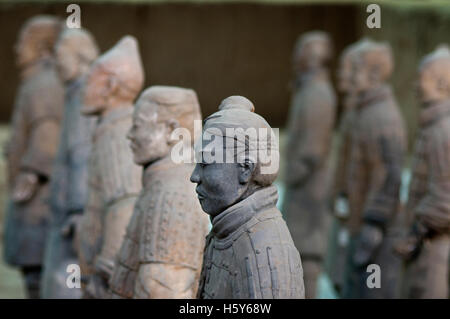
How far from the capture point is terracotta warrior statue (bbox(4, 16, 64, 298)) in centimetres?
744

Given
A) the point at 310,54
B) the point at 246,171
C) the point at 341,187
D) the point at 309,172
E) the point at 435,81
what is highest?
the point at 310,54

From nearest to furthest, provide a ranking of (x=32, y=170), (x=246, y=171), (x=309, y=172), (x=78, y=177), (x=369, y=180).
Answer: (x=246, y=171) → (x=78, y=177) → (x=369, y=180) → (x=32, y=170) → (x=309, y=172)

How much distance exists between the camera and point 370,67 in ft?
25.2

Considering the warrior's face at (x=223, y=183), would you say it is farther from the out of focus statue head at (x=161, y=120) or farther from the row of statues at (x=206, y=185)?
the out of focus statue head at (x=161, y=120)

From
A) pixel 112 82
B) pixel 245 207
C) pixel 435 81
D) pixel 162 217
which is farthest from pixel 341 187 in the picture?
pixel 245 207

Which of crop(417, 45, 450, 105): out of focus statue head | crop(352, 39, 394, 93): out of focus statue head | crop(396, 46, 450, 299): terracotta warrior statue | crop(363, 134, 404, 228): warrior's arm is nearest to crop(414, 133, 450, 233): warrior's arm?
crop(396, 46, 450, 299): terracotta warrior statue

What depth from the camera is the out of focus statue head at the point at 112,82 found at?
5.39 m

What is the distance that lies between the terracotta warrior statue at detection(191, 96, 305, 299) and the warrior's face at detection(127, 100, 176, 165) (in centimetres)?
104

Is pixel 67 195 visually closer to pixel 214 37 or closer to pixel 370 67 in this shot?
pixel 370 67

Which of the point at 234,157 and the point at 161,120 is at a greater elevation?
the point at 161,120

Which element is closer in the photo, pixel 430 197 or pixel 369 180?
pixel 430 197

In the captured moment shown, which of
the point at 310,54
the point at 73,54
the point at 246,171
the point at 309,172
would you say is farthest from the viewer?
the point at 310,54

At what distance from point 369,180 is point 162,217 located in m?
3.39
